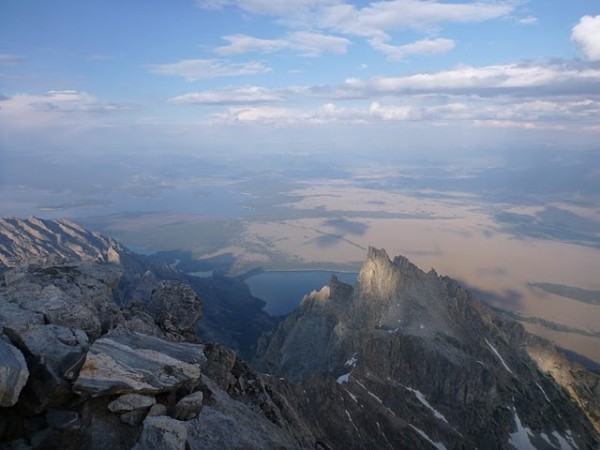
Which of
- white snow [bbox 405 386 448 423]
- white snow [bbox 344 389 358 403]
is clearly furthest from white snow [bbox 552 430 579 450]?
white snow [bbox 344 389 358 403]

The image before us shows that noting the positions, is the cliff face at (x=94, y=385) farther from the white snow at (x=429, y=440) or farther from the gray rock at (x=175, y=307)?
the white snow at (x=429, y=440)

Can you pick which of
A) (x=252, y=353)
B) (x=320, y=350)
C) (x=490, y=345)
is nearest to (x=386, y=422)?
(x=320, y=350)

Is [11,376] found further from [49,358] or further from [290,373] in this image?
[290,373]

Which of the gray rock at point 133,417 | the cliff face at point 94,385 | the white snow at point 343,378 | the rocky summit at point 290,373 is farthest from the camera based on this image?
the white snow at point 343,378

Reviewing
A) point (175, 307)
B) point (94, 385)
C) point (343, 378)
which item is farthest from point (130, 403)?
point (343, 378)

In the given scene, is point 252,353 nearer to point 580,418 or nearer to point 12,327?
point 580,418

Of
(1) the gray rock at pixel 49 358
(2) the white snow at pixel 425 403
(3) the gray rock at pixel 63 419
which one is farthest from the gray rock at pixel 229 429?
(2) the white snow at pixel 425 403
